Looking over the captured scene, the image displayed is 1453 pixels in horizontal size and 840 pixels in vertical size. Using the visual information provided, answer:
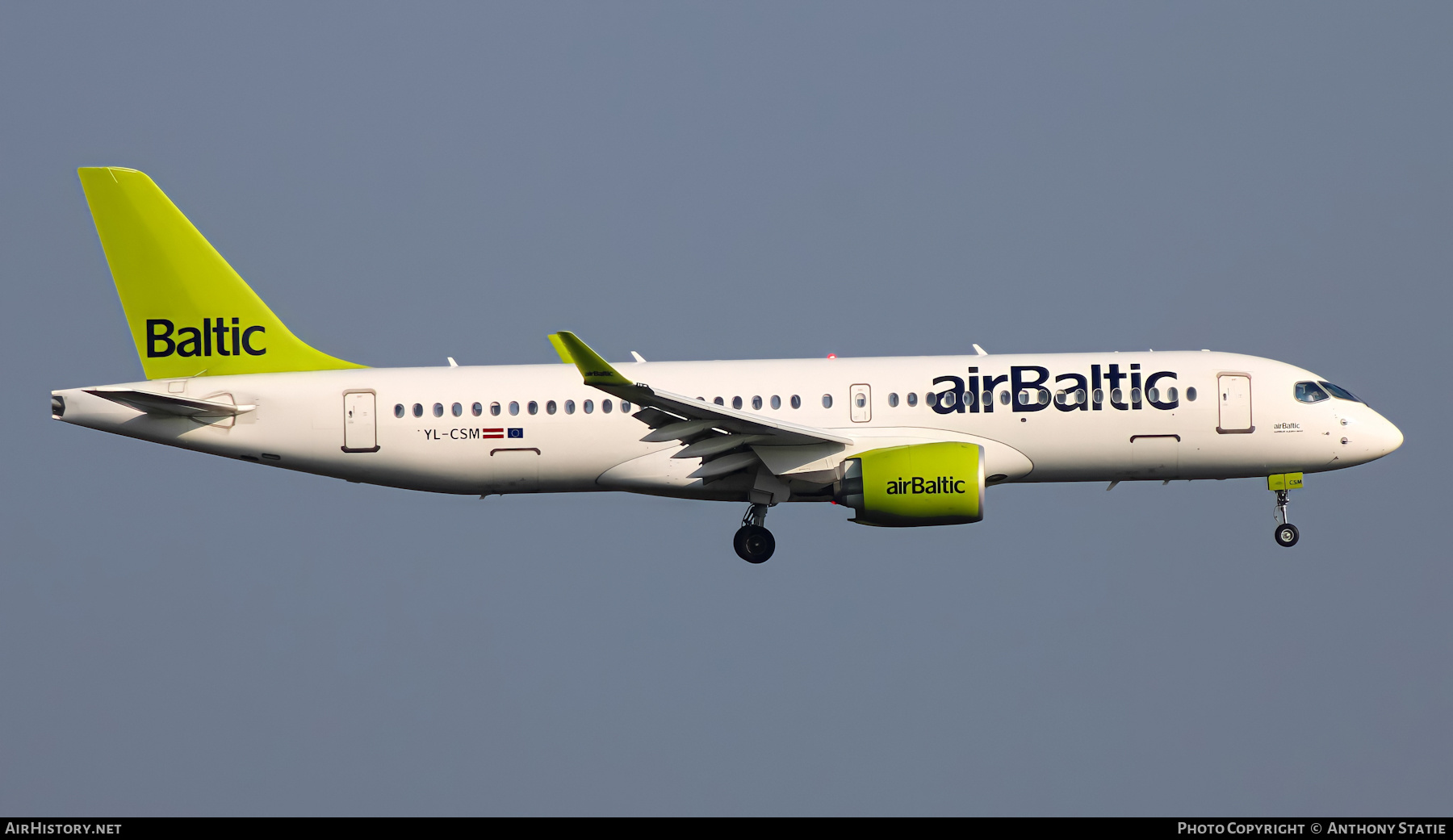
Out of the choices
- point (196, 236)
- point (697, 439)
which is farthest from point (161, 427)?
point (697, 439)

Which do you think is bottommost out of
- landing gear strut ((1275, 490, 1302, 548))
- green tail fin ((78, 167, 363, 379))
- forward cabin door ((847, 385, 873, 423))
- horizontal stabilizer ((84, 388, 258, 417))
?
landing gear strut ((1275, 490, 1302, 548))

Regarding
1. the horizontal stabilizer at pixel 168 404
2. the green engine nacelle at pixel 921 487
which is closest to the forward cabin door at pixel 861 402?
the green engine nacelle at pixel 921 487

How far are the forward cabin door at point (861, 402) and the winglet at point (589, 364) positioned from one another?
538cm

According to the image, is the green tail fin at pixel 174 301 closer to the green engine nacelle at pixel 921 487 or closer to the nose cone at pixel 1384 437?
the green engine nacelle at pixel 921 487

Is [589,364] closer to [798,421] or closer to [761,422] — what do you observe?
[761,422]

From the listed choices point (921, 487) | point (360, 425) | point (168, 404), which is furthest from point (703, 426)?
point (168, 404)

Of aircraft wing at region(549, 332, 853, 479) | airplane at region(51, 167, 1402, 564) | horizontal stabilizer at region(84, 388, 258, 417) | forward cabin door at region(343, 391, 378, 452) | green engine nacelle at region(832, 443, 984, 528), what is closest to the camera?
aircraft wing at region(549, 332, 853, 479)

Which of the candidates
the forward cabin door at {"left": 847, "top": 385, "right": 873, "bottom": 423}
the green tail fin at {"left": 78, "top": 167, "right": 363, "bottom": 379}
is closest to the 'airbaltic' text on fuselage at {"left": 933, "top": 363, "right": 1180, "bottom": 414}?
the forward cabin door at {"left": 847, "top": 385, "right": 873, "bottom": 423}

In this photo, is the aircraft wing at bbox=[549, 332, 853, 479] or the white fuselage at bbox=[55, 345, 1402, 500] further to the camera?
the white fuselage at bbox=[55, 345, 1402, 500]

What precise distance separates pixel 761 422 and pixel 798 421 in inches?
71.5

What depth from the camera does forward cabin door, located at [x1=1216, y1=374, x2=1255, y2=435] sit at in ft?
93.7

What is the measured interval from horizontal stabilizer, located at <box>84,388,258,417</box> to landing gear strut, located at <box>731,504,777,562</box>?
10.2 m

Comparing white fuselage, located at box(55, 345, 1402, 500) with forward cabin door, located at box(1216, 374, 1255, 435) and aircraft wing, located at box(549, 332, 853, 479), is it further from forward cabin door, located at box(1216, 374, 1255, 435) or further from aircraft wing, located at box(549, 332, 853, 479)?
aircraft wing, located at box(549, 332, 853, 479)

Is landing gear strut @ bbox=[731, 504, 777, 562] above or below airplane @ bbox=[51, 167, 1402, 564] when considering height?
below
